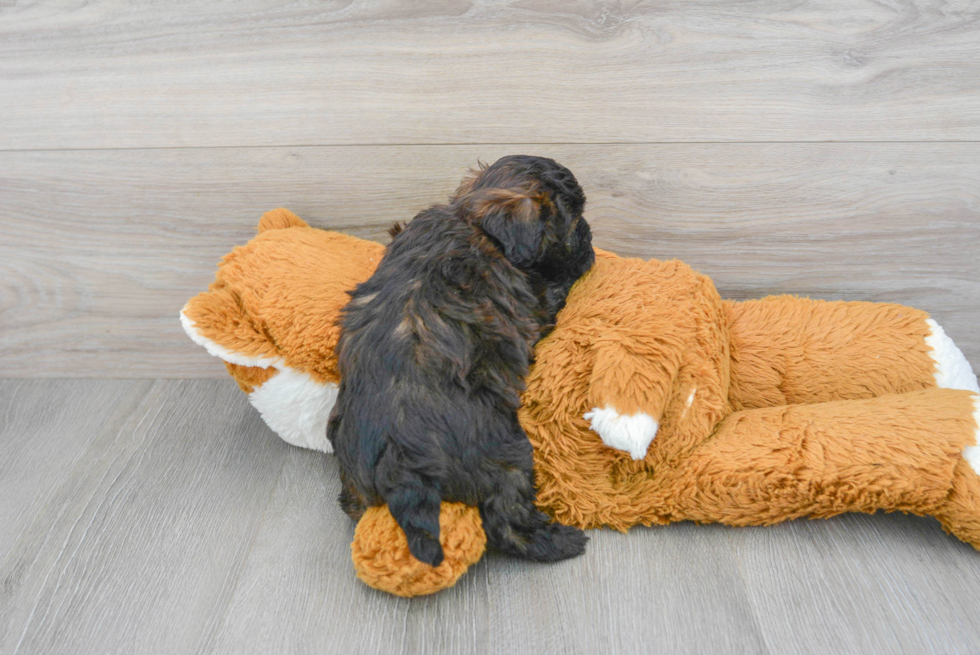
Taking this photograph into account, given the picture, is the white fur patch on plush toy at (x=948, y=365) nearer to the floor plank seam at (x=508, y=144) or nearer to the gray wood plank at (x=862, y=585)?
the gray wood plank at (x=862, y=585)

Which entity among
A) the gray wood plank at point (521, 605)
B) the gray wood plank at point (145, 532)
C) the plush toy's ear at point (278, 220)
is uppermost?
the plush toy's ear at point (278, 220)

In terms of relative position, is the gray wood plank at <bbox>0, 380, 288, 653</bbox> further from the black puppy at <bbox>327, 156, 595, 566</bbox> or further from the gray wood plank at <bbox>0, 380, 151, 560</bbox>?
the black puppy at <bbox>327, 156, 595, 566</bbox>

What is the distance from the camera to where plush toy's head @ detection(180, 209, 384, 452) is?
116 cm

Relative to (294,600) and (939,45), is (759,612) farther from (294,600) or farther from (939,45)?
(939,45)

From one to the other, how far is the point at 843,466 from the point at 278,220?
1.14 m

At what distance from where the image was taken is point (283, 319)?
117cm

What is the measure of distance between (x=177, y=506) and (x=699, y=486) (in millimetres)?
974

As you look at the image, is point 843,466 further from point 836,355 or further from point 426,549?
point 426,549

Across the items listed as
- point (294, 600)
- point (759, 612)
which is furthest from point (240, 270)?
point (759, 612)

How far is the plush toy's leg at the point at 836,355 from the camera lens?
116 centimetres

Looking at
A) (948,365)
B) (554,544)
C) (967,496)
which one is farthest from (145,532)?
(948,365)

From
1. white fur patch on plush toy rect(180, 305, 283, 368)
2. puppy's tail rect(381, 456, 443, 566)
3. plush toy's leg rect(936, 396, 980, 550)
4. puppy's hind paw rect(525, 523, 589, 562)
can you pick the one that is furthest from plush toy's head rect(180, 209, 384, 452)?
plush toy's leg rect(936, 396, 980, 550)

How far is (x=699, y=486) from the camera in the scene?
1.05 metres

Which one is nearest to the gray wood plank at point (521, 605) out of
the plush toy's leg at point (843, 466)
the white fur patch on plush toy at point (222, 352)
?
the plush toy's leg at point (843, 466)
